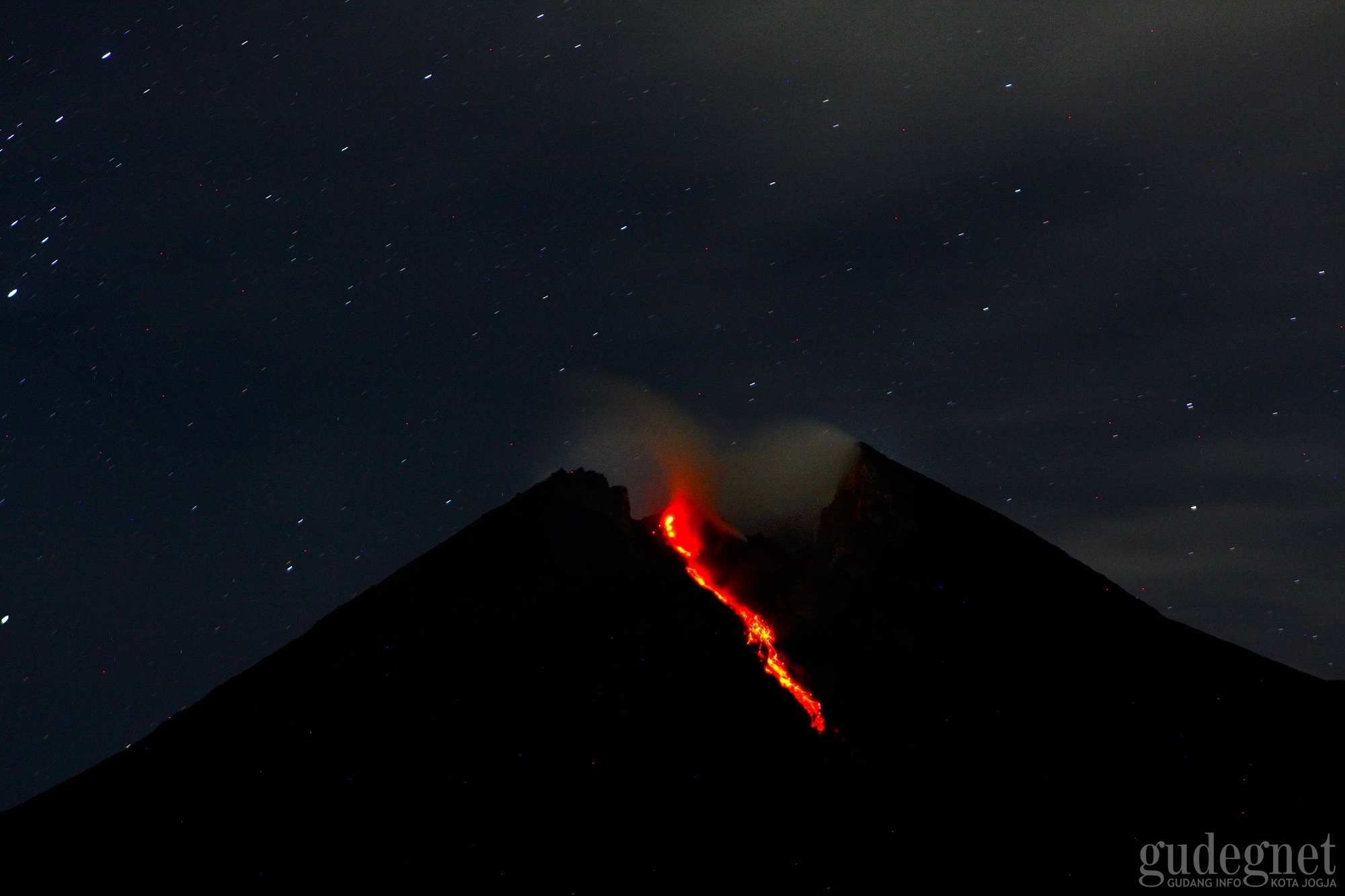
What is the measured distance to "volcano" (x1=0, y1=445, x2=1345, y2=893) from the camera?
3075 cm

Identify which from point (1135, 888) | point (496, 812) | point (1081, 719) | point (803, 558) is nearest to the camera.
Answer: point (1135, 888)

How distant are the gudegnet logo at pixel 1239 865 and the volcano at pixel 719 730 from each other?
331 millimetres

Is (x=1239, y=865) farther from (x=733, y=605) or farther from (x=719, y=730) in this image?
(x=733, y=605)

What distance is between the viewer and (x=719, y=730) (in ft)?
111

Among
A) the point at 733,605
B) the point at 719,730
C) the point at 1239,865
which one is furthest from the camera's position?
the point at 733,605

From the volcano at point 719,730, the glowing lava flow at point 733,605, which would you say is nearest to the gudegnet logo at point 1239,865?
the volcano at point 719,730

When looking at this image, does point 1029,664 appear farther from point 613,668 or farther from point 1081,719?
point 613,668

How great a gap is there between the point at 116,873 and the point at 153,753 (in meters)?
5.22

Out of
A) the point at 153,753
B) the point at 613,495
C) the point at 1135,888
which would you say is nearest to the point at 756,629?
the point at 613,495

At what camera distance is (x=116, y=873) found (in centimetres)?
3152

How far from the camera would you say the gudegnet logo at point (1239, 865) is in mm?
29984

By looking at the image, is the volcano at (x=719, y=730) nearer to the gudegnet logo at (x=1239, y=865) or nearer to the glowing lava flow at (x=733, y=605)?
the glowing lava flow at (x=733, y=605)

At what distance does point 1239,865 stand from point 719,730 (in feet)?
44.4

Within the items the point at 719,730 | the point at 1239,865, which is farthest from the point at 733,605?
the point at 1239,865
